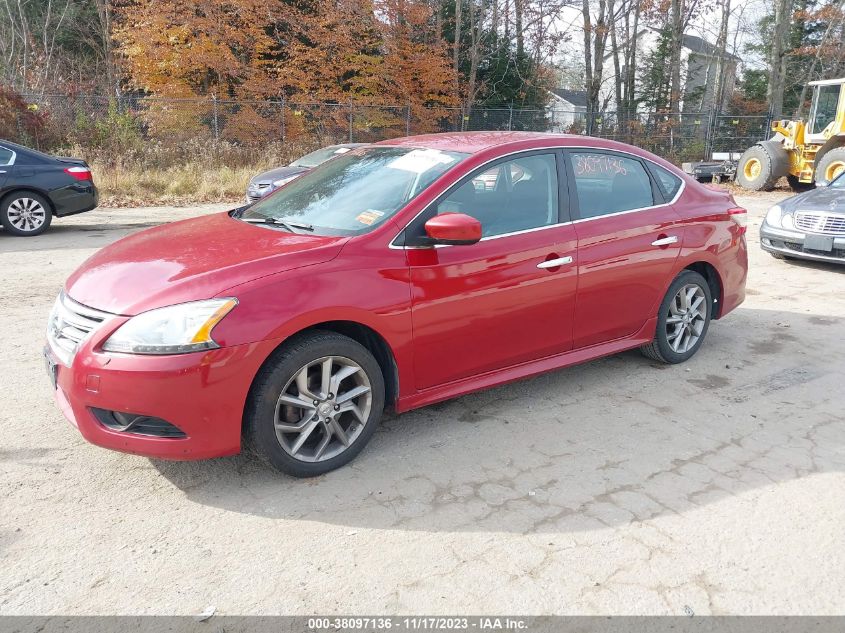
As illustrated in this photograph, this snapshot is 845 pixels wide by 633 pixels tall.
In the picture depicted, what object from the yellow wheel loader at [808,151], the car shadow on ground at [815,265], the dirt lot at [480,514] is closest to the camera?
the dirt lot at [480,514]

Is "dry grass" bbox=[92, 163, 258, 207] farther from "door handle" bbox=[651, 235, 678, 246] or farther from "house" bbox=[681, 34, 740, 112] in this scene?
"house" bbox=[681, 34, 740, 112]

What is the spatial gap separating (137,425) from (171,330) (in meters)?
0.48

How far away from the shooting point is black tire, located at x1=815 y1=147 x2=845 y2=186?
15.4 meters

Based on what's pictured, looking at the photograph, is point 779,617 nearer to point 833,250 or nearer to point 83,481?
point 83,481

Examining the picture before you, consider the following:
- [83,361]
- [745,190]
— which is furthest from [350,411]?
[745,190]

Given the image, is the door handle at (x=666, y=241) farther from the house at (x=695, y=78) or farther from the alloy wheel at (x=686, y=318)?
the house at (x=695, y=78)

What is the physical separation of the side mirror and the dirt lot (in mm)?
1153

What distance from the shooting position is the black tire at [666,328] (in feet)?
16.1

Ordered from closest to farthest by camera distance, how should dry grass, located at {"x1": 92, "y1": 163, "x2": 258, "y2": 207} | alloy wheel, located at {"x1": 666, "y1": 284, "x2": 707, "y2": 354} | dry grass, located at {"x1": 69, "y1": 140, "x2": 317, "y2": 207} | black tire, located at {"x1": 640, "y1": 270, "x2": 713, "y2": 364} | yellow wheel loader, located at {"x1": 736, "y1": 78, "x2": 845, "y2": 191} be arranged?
black tire, located at {"x1": 640, "y1": 270, "x2": 713, "y2": 364} < alloy wheel, located at {"x1": 666, "y1": 284, "x2": 707, "y2": 354} < dry grass, located at {"x1": 92, "y1": 163, "x2": 258, "y2": 207} < dry grass, located at {"x1": 69, "y1": 140, "x2": 317, "y2": 207} < yellow wheel loader, located at {"x1": 736, "y1": 78, "x2": 845, "y2": 191}

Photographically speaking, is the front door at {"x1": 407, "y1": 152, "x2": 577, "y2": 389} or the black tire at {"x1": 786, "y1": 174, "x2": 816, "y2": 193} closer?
the front door at {"x1": 407, "y1": 152, "x2": 577, "y2": 389}

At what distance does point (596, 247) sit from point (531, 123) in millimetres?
25133

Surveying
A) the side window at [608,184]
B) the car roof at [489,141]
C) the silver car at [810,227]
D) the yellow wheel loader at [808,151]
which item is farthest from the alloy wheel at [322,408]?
the yellow wheel loader at [808,151]

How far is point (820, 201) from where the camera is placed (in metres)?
8.52

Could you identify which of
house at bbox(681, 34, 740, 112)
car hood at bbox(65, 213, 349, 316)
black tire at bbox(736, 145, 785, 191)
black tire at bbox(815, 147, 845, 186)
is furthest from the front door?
house at bbox(681, 34, 740, 112)
